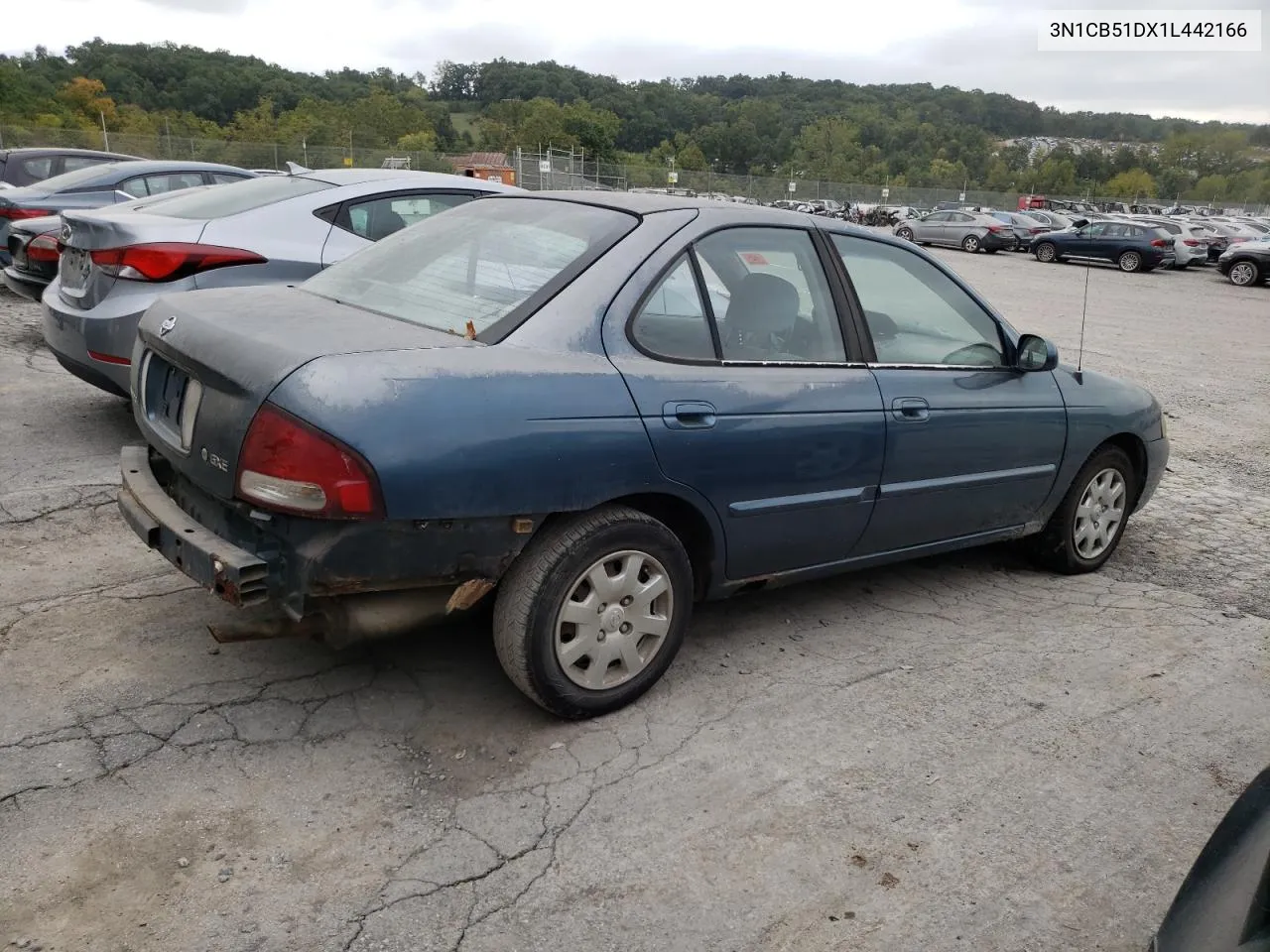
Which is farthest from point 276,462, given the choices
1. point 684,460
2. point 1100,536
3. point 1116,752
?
point 1100,536

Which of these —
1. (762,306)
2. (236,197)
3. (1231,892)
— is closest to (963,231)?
(236,197)

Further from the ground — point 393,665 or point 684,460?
point 684,460

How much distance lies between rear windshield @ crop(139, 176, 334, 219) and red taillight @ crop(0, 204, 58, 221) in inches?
146

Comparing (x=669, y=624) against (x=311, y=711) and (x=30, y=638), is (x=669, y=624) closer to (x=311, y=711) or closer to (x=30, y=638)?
(x=311, y=711)

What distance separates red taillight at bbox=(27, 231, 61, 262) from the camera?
24.4 ft

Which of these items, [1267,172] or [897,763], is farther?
[1267,172]

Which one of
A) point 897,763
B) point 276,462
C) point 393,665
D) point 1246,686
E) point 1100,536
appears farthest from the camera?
point 1100,536

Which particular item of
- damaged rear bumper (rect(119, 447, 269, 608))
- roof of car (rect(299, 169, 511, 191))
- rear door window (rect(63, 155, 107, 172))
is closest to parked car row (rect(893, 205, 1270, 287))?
rear door window (rect(63, 155, 107, 172))

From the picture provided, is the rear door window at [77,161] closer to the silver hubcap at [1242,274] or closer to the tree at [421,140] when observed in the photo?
the silver hubcap at [1242,274]

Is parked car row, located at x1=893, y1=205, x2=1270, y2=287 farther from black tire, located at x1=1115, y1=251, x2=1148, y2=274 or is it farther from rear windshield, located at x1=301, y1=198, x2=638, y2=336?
rear windshield, located at x1=301, y1=198, x2=638, y2=336

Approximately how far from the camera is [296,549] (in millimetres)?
2869

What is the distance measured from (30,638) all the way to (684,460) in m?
2.38

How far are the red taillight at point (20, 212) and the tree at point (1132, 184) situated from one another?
95.1m

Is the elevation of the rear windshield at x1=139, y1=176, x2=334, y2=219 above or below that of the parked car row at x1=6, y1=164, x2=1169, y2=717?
above
